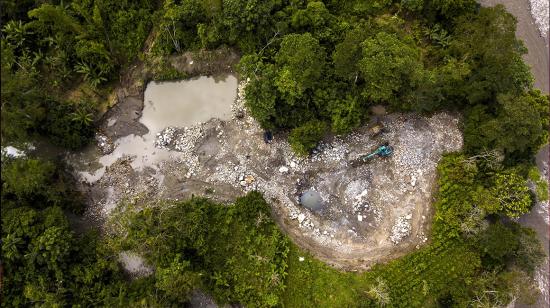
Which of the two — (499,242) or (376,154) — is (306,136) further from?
(499,242)

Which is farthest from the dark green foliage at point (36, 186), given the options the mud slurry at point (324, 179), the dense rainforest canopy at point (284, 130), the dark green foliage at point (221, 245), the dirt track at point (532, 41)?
the dirt track at point (532, 41)

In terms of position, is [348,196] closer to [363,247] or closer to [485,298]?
[363,247]

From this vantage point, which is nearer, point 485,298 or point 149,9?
point 485,298

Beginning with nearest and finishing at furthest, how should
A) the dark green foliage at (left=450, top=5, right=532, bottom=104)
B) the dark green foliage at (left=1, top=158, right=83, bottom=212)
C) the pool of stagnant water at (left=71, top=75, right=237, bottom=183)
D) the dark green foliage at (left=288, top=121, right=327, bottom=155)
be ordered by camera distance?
the dark green foliage at (left=1, top=158, right=83, bottom=212), the dark green foliage at (left=450, top=5, right=532, bottom=104), the dark green foliage at (left=288, top=121, right=327, bottom=155), the pool of stagnant water at (left=71, top=75, right=237, bottom=183)

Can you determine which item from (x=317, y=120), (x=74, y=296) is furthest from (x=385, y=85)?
(x=74, y=296)

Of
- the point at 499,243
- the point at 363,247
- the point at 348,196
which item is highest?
the point at 499,243

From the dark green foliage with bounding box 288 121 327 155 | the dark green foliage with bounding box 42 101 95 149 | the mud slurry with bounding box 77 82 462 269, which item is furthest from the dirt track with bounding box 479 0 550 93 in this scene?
the dark green foliage with bounding box 42 101 95 149

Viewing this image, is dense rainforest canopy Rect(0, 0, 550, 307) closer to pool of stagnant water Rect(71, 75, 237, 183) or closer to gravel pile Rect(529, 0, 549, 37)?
pool of stagnant water Rect(71, 75, 237, 183)
